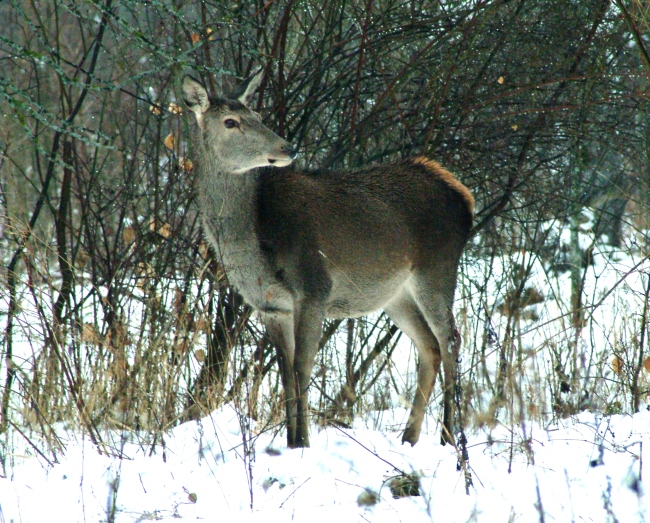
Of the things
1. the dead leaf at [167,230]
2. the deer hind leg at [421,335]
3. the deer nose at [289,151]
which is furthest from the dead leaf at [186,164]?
the deer hind leg at [421,335]

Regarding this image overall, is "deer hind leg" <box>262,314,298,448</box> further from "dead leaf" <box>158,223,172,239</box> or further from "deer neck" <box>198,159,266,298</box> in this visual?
"dead leaf" <box>158,223,172,239</box>

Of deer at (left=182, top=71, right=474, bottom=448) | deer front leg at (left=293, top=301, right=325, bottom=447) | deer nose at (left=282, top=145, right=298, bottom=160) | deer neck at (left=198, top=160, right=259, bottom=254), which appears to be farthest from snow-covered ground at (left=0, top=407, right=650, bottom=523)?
deer nose at (left=282, top=145, right=298, bottom=160)

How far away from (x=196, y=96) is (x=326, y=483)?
2877 mm

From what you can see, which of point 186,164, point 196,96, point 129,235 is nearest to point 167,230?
point 129,235

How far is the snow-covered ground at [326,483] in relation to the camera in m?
3.39

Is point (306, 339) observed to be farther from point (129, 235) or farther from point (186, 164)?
point (129, 235)

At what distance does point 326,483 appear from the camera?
3.82 m

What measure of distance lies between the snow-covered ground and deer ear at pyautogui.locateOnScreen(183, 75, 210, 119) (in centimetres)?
228

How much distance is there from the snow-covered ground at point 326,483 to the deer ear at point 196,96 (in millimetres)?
2284

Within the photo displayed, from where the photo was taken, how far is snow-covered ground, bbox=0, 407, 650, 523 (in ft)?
11.1

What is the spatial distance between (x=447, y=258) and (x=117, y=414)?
2696mm

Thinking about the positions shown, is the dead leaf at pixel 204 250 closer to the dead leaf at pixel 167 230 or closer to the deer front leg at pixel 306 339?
the dead leaf at pixel 167 230

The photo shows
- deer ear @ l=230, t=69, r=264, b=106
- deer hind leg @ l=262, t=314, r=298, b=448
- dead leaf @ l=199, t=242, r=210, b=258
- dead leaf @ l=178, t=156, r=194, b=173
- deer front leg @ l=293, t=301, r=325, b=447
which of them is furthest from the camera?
dead leaf @ l=199, t=242, r=210, b=258

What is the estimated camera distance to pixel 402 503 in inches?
141
